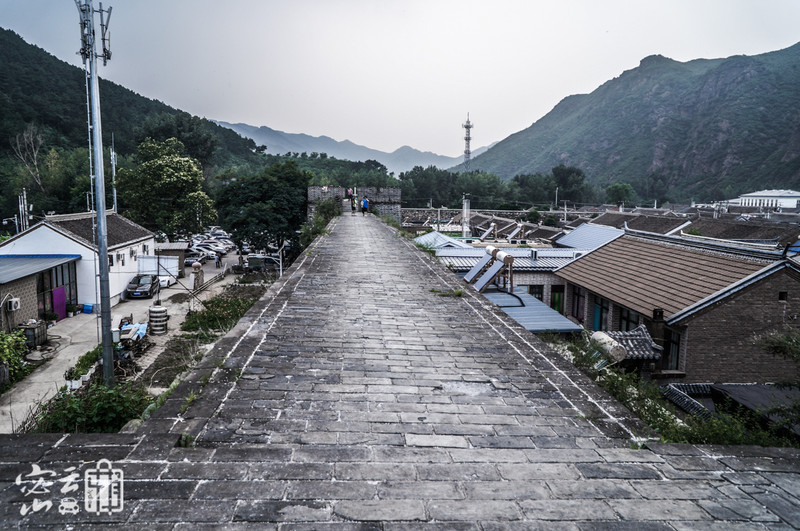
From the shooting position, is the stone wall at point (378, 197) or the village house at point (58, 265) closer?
the village house at point (58, 265)

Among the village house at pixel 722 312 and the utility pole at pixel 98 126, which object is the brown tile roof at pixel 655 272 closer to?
the village house at pixel 722 312

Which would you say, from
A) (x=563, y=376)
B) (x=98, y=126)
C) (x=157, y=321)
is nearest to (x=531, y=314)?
(x=563, y=376)

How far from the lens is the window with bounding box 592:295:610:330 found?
1452cm

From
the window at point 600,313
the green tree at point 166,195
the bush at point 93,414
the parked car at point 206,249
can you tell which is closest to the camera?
the bush at point 93,414

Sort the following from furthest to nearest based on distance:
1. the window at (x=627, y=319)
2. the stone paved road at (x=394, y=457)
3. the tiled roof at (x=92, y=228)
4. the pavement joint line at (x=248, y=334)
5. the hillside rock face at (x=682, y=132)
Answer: the hillside rock face at (x=682, y=132)
the tiled roof at (x=92, y=228)
the window at (x=627, y=319)
the pavement joint line at (x=248, y=334)
the stone paved road at (x=394, y=457)

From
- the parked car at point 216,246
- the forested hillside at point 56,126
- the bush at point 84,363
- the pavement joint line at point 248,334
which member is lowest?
the bush at point 84,363

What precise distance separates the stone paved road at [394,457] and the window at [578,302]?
11.8 metres

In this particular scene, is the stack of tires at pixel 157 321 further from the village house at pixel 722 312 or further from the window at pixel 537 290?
the village house at pixel 722 312

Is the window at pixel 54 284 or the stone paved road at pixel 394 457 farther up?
the stone paved road at pixel 394 457

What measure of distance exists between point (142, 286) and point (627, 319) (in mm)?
21470

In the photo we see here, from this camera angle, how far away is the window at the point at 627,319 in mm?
12848

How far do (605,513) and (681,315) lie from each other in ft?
32.2

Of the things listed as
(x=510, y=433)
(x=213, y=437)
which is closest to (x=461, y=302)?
(x=510, y=433)

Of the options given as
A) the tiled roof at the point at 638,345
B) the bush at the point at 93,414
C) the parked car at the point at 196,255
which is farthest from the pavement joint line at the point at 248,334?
the parked car at the point at 196,255
